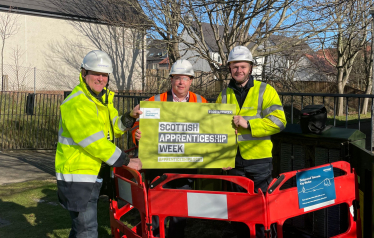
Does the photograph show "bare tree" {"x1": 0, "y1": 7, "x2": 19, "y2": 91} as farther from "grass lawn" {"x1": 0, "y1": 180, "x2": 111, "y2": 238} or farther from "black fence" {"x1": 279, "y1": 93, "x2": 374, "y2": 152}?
"black fence" {"x1": 279, "y1": 93, "x2": 374, "y2": 152}

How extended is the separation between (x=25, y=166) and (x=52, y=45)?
549 inches

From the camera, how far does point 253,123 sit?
11.9 feet

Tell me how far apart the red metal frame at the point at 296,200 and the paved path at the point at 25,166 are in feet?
21.7

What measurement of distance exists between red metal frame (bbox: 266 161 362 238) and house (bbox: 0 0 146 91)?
15547 mm

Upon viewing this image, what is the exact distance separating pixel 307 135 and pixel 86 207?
2524 millimetres

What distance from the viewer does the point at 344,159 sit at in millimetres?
3812

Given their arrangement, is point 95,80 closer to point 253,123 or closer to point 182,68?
point 182,68

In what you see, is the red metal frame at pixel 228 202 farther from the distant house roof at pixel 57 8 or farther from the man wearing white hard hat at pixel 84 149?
the distant house roof at pixel 57 8


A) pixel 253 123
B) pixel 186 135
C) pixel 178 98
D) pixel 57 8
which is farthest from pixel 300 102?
pixel 57 8

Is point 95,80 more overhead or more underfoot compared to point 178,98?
more overhead

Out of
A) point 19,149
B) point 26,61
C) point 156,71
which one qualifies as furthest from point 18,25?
point 19,149

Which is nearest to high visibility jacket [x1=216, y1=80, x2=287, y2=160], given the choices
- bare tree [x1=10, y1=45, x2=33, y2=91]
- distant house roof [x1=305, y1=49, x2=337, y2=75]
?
bare tree [x1=10, y1=45, x2=33, y2=91]

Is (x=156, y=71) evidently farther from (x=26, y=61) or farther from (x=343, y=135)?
(x=343, y=135)

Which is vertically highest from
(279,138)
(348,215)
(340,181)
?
(279,138)
